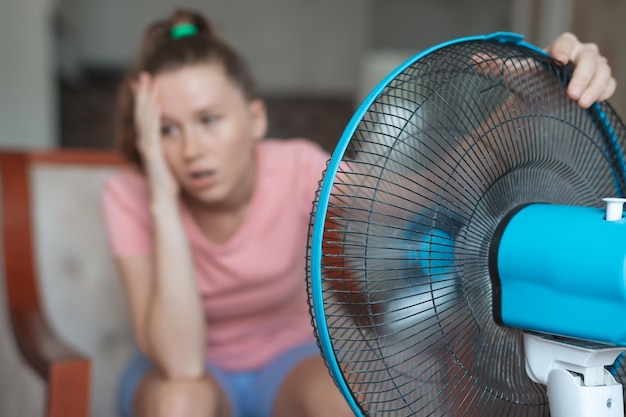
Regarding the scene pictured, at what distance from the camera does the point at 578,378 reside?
59 cm

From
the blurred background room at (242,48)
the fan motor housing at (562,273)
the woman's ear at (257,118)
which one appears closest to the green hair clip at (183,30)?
the woman's ear at (257,118)

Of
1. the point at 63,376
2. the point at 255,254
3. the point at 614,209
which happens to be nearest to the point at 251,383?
the point at 255,254

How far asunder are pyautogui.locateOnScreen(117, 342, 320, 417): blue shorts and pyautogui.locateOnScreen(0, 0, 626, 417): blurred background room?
8.12ft

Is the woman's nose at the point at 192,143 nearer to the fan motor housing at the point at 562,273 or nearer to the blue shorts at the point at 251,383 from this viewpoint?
the blue shorts at the point at 251,383

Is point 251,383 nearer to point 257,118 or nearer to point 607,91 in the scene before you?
point 257,118

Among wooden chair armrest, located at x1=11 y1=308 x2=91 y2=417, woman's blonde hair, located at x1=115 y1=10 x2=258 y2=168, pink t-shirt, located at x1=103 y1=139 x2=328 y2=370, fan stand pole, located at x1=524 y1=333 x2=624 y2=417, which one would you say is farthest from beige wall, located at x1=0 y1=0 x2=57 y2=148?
fan stand pole, located at x1=524 y1=333 x2=624 y2=417

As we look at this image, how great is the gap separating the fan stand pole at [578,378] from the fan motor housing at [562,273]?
2 centimetres

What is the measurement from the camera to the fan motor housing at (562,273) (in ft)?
1.78

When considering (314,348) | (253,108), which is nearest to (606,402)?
(314,348)

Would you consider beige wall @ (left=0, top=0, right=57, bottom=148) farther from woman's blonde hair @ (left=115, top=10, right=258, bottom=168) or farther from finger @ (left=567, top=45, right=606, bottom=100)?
finger @ (left=567, top=45, right=606, bottom=100)

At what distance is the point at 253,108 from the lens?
1263 mm

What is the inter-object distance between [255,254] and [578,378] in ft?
2.35

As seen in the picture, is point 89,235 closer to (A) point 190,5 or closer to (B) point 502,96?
(B) point 502,96

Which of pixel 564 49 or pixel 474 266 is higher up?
pixel 564 49
